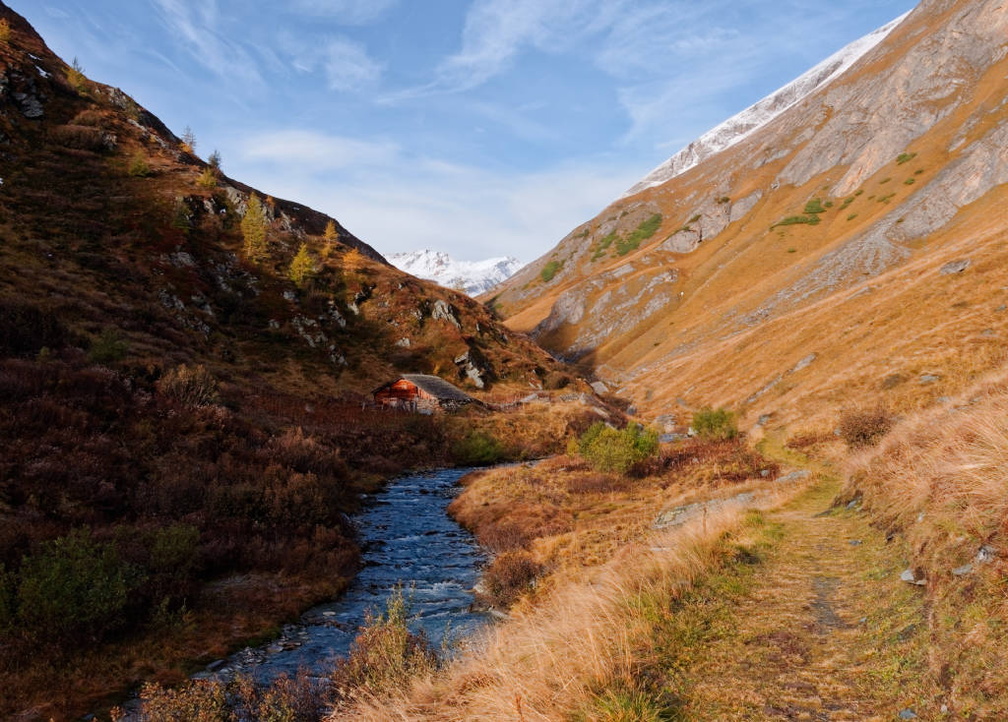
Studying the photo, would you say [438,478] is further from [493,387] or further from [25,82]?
[25,82]

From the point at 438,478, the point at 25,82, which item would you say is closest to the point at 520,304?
the point at 25,82

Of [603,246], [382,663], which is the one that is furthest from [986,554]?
[603,246]

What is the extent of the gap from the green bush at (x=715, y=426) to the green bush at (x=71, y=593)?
2802cm

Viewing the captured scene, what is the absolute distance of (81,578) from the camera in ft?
29.5

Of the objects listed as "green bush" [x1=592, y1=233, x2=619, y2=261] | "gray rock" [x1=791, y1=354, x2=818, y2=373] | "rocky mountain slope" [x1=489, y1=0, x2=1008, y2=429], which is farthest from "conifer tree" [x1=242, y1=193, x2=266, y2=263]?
"green bush" [x1=592, y1=233, x2=619, y2=261]

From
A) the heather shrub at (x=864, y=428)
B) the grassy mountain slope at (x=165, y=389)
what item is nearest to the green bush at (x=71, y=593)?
the grassy mountain slope at (x=165, y=389)

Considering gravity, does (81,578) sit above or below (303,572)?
above

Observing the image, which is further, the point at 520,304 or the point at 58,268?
the point at 520,304

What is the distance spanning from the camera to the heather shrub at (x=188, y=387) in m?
22.2

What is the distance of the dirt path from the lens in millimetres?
4191

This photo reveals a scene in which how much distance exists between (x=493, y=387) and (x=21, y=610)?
203 ft

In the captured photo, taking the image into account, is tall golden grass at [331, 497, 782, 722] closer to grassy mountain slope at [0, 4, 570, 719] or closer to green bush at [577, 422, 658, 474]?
grassy mountain slope at [0, 4, 570, 719]

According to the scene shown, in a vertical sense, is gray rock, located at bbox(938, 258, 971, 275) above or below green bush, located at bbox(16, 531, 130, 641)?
below

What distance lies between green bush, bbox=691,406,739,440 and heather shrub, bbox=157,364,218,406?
86.5 ft
